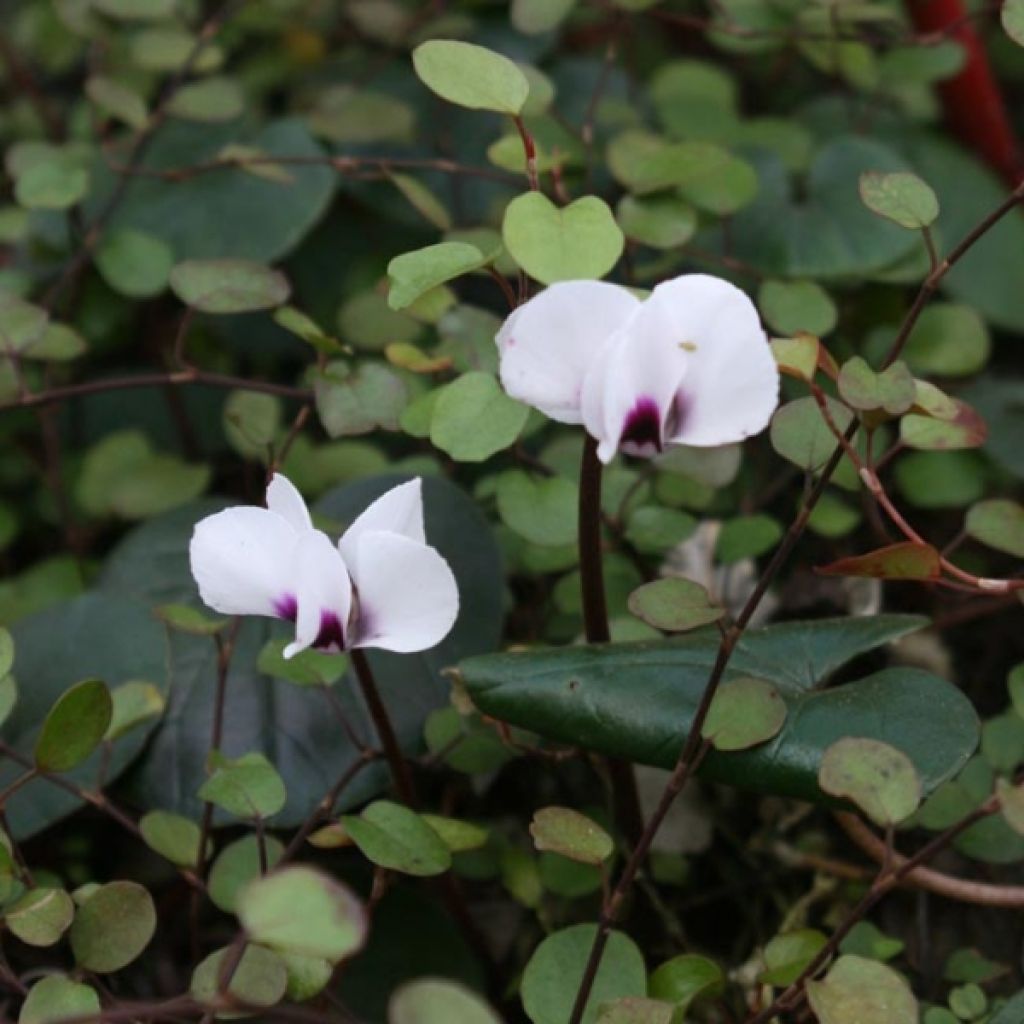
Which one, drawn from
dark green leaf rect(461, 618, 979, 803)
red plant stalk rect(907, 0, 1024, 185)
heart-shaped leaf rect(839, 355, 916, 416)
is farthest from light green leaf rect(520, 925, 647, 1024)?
red plant stalk rect(907, 0, 1024, 185)

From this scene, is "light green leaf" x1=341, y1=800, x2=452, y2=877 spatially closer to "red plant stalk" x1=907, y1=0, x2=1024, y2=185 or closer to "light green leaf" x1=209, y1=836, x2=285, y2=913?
"light green leaf" x1=209, y1=836, x2=285, y2=913

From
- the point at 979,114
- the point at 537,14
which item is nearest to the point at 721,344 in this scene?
the point at 537,14

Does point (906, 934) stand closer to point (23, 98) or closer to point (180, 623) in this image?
point (180, 623)

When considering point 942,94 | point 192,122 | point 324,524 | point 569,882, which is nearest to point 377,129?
point 192,122

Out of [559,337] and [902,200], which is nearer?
[559,337]

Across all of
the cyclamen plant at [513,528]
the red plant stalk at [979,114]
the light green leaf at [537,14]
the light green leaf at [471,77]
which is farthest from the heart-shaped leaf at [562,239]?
the red plant stalk at [979,114]

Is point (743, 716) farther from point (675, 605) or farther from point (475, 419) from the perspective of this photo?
point (475, 419)
